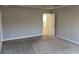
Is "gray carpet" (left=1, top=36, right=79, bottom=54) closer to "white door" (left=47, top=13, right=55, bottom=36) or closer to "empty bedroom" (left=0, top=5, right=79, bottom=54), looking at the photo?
"empty bedroom" (left=0, top=5, right=79, bottom=54)

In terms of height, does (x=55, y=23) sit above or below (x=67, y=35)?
above

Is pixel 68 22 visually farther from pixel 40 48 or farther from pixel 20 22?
pixel 20 22

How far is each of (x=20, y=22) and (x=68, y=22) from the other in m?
3.43

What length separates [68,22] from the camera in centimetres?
771

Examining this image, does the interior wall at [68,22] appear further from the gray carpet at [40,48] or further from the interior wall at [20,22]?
the interior wall at [20,22]

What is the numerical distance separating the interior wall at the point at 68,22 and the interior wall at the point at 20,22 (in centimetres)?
168

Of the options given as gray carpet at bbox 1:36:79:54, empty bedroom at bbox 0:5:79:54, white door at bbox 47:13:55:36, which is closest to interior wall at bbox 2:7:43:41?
empty bedroom at bbox 0:5:79:54

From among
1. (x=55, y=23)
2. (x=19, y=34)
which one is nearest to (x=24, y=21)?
(x=19, y=34)

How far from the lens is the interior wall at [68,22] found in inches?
272

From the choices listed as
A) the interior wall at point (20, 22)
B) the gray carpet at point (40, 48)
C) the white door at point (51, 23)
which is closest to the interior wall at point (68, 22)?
the white door at point (51, 23)
